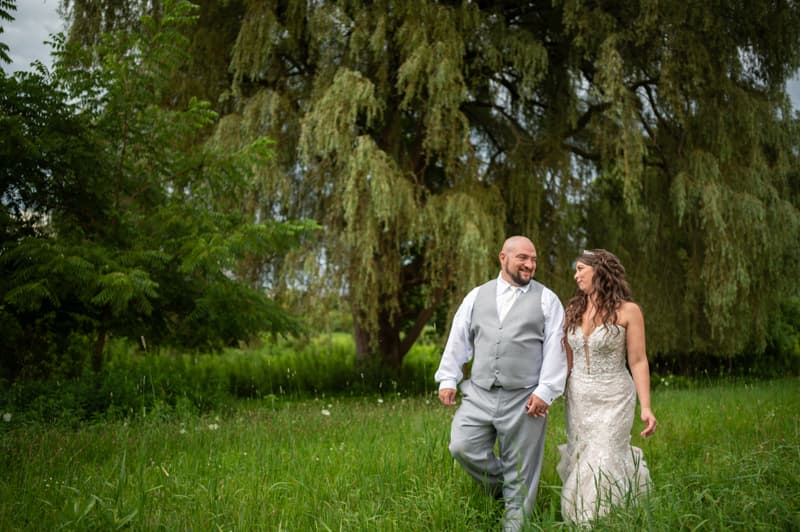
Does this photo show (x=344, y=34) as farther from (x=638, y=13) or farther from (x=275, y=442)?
(x=275, y=442)

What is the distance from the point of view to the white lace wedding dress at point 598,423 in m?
3.66

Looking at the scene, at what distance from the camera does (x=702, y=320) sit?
1185cm

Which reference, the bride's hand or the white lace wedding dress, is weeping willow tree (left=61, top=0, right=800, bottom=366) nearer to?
the white lace wedding dress

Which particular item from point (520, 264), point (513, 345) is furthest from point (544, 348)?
point (520, 264)

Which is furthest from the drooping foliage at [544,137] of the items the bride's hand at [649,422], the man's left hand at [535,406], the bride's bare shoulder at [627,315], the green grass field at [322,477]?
the man's left hand at [535,406]

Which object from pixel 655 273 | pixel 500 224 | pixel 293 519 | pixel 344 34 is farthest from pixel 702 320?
pixel 293 519

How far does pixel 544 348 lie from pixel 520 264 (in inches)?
19.2

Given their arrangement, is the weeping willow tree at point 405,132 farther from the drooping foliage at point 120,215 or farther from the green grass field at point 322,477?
the green grass field at point 322,477

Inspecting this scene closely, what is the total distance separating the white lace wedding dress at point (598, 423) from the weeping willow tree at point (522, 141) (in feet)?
16.7

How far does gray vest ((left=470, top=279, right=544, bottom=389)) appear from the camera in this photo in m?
3.66

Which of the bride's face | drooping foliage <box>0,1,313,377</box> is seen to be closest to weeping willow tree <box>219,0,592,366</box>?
drooping foliage <box>0,1,313,377</box>

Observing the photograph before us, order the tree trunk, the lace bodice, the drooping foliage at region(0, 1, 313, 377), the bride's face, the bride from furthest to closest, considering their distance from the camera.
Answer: the tree trunk
the drooping foliage at region(0, 1, 313, 377)
the bride's face
the lace bodice
the bride

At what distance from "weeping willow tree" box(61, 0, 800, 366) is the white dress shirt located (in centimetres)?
500

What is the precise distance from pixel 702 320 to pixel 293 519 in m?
10.2
